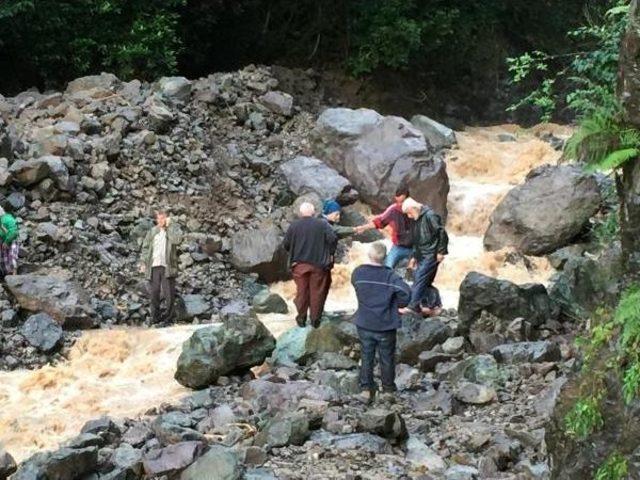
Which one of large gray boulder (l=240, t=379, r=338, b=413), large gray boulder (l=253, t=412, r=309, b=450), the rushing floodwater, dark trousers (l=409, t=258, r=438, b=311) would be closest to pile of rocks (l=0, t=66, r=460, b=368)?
the rushing floodwater

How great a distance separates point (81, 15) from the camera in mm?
20438

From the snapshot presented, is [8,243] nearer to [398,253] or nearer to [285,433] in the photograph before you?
[398,253]

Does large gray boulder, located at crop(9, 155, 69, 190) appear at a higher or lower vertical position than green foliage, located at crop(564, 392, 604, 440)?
higher

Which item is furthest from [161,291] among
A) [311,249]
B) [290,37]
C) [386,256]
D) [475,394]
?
[290,37]

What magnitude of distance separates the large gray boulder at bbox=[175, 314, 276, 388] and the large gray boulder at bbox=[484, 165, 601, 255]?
7730 mm

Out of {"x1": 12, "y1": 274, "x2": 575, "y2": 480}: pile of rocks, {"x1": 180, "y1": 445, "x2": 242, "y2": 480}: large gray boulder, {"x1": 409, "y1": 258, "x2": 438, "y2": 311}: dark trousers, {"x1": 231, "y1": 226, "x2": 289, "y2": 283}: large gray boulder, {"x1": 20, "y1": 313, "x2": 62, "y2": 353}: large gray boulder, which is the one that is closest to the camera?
{"x1": 180, "y1": 445, "x2": 242, "y2": 480}: large gray boulder

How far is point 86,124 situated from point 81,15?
5.31 meters

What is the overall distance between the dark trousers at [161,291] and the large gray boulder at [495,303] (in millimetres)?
4707

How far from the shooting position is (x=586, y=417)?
5.05 m

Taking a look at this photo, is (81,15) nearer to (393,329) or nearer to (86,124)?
(86,124)

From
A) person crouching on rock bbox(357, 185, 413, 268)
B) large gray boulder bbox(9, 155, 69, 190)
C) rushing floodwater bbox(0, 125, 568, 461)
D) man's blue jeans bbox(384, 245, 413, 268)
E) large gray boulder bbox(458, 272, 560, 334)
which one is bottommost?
rushing floodwater bbox(0, 125, 568, 461)

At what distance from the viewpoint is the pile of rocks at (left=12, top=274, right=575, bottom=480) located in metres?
6.86

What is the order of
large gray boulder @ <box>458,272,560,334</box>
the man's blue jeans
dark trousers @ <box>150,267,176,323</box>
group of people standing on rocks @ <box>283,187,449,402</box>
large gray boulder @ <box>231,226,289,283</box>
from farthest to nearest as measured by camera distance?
large gray boulder @ <box>231,226,289,283</box>
dark trousers @ <box>150,267,176,323</box>
the man's blue jeans
large gray boulder @ <box>458,272,560,334</box>
group of people standing on rocks @ <box>283,187,449,402</box>

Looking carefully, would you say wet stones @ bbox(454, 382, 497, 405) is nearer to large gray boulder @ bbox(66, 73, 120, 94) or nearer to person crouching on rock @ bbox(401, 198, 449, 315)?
person crouching on rock @ bbox(401, 198, 449, 315)
